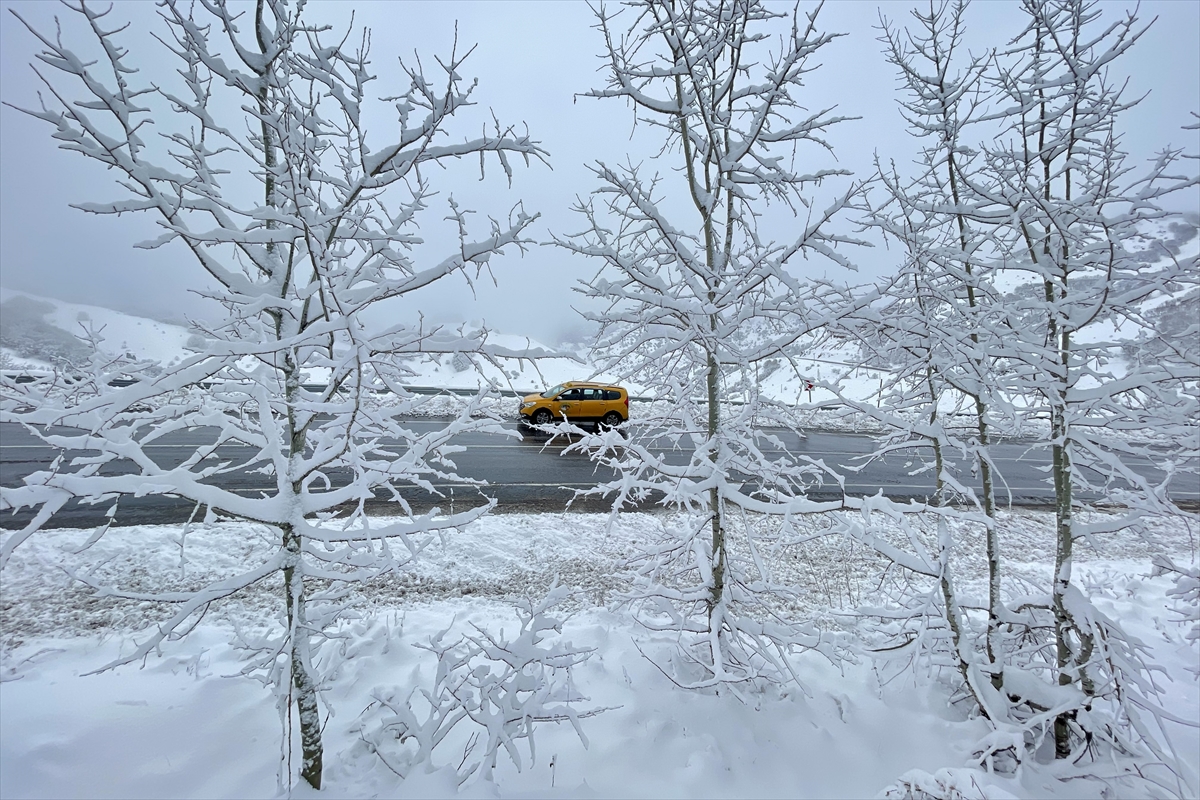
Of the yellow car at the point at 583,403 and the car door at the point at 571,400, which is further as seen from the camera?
the car door at the point at 571,400

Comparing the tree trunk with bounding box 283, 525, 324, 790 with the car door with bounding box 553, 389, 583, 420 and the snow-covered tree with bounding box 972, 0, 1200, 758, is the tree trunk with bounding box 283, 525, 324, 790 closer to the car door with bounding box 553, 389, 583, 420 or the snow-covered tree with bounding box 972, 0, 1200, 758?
the snow-covered tree with bounding box 972, 0, 1200, 758

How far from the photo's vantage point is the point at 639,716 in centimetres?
390

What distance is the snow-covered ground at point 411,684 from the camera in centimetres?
315

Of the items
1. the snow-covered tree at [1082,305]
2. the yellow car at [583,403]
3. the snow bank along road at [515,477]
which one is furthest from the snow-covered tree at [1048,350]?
the yellow car at [583,403]

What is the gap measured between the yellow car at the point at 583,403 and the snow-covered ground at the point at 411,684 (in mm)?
8617

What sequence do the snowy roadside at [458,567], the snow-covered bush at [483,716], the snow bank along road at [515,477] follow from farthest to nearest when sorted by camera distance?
the snow bank along road at [515,477] → the snowy roadside at [458,567] → the snow-covered bush at [483,716]

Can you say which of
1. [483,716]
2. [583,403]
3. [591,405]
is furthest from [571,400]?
[483,716]

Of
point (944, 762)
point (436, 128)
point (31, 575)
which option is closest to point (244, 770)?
point (436, 128)

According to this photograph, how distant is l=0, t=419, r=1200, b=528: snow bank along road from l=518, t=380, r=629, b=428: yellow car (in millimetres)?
835

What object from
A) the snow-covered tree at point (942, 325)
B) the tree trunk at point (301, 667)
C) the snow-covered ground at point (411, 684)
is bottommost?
the snow-covered ground at point (411, 684)

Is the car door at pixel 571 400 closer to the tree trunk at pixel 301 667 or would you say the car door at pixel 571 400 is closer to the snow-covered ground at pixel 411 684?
the snow-covered ground at pixel 411 684

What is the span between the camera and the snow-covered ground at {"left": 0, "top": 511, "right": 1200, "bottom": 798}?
3.15 m

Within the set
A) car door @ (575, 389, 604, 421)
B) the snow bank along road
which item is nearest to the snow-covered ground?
the snow bank along road

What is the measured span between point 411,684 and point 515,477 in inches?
245
